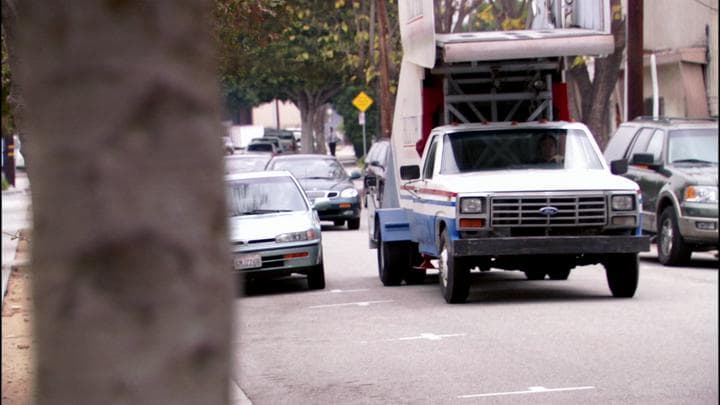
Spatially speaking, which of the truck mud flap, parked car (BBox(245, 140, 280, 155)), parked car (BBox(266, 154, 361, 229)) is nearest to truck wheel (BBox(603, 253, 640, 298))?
the truck mud flap

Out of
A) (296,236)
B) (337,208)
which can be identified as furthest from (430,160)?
(337,208)

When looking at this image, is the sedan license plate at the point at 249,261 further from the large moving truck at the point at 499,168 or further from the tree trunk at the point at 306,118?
the tree trunk at the point at 306,118

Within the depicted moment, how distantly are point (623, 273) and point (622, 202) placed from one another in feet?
2.70

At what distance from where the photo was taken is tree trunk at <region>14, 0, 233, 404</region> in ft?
6.83

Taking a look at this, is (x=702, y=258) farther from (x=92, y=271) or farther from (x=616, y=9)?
(x=92, y=271)

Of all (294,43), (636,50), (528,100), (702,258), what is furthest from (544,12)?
(294,43)

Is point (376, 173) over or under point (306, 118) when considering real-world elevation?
under

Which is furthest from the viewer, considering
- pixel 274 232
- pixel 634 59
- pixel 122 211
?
pixel 634 59

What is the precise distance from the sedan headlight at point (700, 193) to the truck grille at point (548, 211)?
132 inches

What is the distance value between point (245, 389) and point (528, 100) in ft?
26.4

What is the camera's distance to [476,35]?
51.3ft

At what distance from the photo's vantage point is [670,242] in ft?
58.8

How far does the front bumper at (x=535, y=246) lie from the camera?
13.8 m

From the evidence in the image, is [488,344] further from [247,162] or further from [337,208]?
[247,162]
